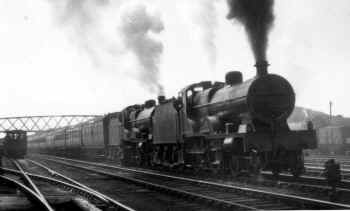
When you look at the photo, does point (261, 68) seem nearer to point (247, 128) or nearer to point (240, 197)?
point (247, 128)

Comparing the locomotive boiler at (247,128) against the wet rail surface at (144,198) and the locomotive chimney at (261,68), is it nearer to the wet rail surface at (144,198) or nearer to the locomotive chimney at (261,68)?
the locomotive chimney at (261,68)

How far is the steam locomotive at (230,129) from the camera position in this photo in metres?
13.1

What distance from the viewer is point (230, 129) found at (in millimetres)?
13938

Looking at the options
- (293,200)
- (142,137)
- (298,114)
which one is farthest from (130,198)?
(298,114)

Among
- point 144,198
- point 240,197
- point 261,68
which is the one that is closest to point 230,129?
point 261,68

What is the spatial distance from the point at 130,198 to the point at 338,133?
97.8 feet

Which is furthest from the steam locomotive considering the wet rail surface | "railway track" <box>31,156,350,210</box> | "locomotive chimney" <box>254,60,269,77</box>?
the wet rail surface

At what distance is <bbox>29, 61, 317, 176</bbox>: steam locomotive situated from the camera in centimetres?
1310

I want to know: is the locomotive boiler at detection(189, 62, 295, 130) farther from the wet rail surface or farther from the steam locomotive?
the wet rail surface

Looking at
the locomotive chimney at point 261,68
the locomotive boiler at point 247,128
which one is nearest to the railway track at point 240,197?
the locomotive boiler at point 247,128

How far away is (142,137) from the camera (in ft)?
76.3

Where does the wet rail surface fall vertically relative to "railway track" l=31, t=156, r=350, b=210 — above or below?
below

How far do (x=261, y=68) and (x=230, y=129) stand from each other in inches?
81.8

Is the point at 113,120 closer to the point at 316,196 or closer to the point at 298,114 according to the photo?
the point at 316,196
